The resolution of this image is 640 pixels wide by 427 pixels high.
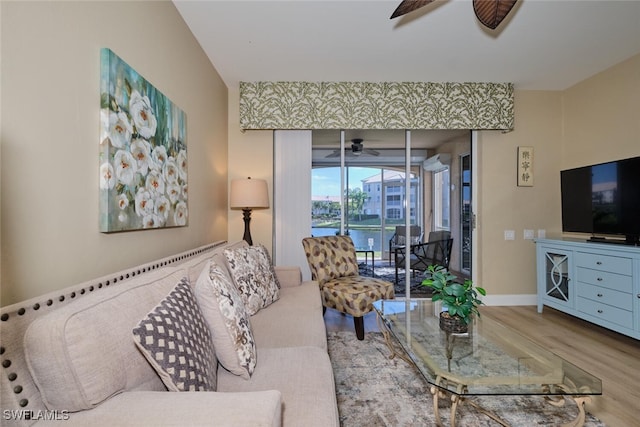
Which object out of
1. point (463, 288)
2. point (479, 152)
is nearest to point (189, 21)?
point (463, 288)

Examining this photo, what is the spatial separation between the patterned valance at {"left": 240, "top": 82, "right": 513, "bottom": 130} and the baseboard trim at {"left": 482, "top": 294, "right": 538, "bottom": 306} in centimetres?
205

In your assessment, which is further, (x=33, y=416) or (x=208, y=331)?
(x=208, y=331)

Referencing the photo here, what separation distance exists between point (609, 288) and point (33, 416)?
12.2 feet

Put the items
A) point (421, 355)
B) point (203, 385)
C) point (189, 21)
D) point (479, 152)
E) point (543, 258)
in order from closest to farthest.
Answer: point (203, 385) < point (421, 355) < point (189, 21) < point (543, 258) < point (479, 152)

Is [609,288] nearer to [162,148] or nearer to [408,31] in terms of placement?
[408,31]

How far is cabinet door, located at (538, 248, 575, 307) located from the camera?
2984 millimetres

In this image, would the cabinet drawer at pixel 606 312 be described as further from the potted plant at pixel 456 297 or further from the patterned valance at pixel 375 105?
the patterned valance at pixel 375 105

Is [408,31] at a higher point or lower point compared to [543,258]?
higher

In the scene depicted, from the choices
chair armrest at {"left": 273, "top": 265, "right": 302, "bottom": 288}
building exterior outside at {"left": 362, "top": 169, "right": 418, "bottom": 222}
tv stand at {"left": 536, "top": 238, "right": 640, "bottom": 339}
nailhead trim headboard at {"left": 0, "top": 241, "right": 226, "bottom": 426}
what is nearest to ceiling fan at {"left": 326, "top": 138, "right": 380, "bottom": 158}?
building exterior outside at {"left": 362, "top": 169, "right": 418, "bottom": 222}

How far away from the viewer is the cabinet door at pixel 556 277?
2984mm

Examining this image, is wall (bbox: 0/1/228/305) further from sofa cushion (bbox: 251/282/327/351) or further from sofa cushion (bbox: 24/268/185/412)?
sofa cushion (bbox: 251/282/327/351)

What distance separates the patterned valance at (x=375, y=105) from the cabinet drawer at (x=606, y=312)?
2.02 metres

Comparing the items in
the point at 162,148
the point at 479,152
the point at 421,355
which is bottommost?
the point at 421,355

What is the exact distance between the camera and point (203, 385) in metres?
0.94
